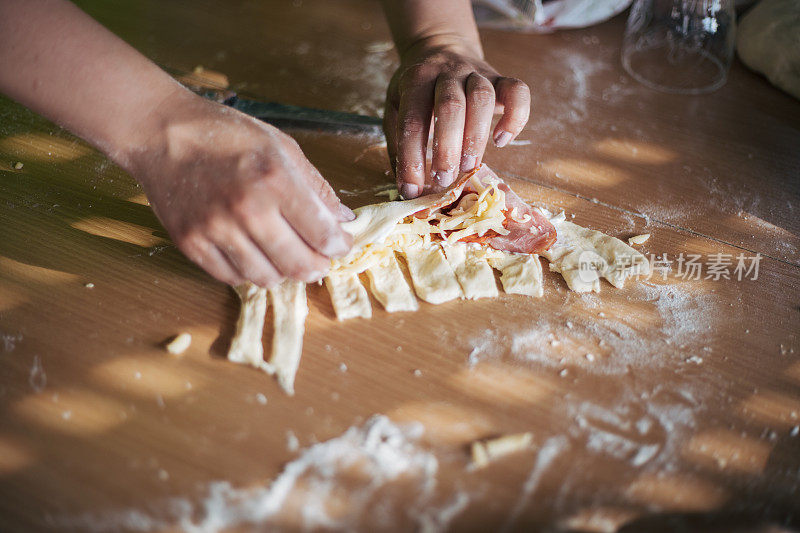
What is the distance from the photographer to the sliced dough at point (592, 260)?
1053mm

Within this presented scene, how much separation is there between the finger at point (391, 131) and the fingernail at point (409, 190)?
0.11m

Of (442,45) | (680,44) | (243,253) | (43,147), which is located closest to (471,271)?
(243,253)

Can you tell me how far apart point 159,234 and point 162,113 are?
288mm

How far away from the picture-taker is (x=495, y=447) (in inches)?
32.7

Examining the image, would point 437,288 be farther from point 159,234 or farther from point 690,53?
point 690,53

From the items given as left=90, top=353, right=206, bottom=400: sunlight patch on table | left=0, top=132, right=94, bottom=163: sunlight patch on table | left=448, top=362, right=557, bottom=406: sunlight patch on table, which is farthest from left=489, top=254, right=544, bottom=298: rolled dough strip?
left=0, top=132, right=94, bottom=163: sunlight patch on table

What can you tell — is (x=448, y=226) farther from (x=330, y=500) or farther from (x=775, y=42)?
(x=775, y=42)

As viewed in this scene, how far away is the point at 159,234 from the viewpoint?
3.61 ft

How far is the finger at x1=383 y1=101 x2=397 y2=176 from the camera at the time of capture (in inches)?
46.5

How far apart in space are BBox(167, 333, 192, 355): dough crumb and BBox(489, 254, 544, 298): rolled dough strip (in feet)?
1.73

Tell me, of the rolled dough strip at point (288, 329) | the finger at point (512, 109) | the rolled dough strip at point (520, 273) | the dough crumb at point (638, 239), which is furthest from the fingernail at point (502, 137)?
the rolled dough strip at point (288, 329)

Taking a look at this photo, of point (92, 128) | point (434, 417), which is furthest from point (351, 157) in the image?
point (434, 417)

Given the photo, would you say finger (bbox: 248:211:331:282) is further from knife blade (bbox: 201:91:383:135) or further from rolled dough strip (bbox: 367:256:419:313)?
knife blade (bbox: 201:91:383:135)

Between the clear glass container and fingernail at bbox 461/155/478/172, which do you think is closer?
fingernail at bbox 461/155/478/172
